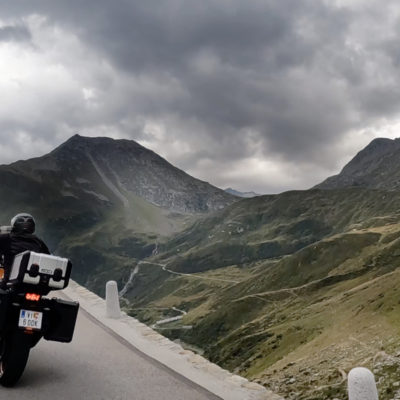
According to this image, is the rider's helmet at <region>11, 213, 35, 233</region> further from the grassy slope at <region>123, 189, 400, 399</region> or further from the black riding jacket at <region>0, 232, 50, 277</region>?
the grassy slope at <region>123, 189, 400, 399</region>

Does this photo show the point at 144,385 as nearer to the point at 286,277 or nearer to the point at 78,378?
the point at 78,378

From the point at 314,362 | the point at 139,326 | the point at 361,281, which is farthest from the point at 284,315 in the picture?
the point at 139,326

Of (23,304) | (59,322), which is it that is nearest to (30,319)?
(23,304)

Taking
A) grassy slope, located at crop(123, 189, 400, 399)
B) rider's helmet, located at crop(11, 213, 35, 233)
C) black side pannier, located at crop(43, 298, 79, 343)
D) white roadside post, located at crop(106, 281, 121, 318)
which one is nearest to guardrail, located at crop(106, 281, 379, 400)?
black side pannier, located at crop(43, 298, 79, 343)

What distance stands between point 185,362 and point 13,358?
14.0ft

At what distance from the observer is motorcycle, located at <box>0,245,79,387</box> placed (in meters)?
7.78

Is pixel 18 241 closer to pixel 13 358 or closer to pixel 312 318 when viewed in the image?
pixel 13 358

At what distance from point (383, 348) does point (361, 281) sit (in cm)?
9419

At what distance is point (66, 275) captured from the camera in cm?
815

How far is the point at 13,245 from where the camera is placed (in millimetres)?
8516

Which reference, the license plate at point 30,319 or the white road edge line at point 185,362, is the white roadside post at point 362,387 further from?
the license plate at point 30,319

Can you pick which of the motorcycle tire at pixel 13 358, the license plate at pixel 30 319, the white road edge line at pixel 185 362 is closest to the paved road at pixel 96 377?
the motorcycle tire at pixel 13 358

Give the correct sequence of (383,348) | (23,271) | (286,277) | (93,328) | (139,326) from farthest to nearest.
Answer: (286,277)
(383,348)
(139,326)
(93,328)
(23,271)

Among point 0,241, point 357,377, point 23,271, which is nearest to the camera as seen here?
point 357,377
